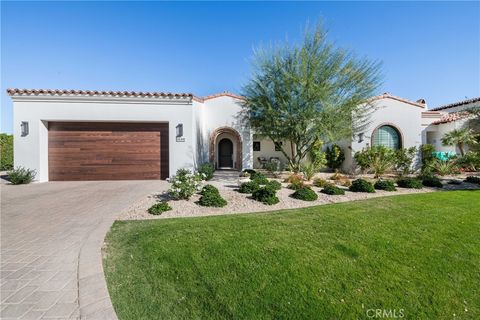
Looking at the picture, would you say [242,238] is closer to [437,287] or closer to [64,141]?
[437,287]

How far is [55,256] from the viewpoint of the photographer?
3229mm

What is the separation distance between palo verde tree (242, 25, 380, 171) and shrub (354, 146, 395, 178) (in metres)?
3.40

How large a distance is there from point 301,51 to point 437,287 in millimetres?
8634

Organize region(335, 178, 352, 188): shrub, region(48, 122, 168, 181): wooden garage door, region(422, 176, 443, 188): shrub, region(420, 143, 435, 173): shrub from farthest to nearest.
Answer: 1. region(420, 143, 435, 173): shrub
2. region(48, 122, 168, 181): wooden garage door
3. region(335, 178, 352, 188): shrub
4. region(422, 176, 443, 188): shrub

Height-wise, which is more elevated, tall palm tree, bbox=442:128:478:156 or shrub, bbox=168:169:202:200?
tall palm tree, bbox=442:128:478:156

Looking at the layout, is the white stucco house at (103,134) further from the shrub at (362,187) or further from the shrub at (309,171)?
the shrub at (362,187)

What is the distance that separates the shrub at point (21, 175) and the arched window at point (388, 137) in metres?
18.4

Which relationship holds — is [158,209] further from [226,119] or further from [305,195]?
[226,119]

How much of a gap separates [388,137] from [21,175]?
1950 centimetres

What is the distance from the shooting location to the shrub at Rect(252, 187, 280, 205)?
6.13m

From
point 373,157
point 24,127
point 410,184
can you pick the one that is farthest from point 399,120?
point 24,127

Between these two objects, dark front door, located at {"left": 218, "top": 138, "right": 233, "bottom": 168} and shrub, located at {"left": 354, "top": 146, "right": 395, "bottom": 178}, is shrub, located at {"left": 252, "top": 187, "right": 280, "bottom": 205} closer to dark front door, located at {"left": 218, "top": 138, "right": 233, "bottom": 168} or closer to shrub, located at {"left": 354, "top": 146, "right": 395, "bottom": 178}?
shrub, located at {"left": 354, "top": 146, "right": 395, "bottom": 178}

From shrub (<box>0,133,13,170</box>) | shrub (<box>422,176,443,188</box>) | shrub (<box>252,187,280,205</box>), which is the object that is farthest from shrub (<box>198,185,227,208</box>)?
shrub (<box>0,133,13,170</box>)

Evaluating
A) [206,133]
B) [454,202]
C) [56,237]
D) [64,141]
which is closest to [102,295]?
[56,237]
